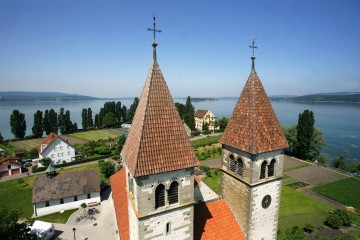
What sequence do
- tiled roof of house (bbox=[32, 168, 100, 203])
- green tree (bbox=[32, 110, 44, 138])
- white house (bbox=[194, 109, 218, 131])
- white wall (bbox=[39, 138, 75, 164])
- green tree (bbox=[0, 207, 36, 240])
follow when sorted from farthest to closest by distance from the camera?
white house (bbox=[194, 109, 218, 131]) < green tree (bbox=[32, 110, 44, 138]) < white wall (bbox=[39, 138, 75, 164]) < tiled roof of house (bbox=[32, 168, 100, 203]) < green tree (bbox=[0, 207, 36, 240])

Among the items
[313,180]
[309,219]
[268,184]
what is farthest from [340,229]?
[268,184]

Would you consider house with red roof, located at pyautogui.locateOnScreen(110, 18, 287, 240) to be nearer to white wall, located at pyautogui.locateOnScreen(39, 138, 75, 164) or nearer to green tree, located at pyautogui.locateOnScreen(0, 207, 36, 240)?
green tree, located at pyautogui.locateOnScreen(0, 207, 36, 240)

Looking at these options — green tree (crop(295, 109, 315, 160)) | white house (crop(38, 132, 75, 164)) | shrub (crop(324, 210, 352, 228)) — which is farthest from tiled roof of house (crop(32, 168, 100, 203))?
green tree (crop(295, 109, 315, 160))

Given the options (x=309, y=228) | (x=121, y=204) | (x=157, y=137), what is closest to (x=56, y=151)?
(x=121, y=204)

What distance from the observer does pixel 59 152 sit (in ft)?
179

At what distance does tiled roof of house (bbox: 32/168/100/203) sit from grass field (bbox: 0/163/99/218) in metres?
3.39

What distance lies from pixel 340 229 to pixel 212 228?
25613mm

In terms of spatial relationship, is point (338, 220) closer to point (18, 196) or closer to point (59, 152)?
point (18, 196)

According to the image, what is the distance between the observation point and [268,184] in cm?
1574

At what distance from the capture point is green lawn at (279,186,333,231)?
3153cm

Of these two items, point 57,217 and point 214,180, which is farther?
point 214,180

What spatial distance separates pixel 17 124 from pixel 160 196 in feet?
289

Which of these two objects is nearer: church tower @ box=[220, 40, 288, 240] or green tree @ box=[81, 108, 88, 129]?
church tower @ box=[220, 40, 288, 240]

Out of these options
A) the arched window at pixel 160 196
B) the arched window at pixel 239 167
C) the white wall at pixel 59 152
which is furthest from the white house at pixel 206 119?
the arched window at pixel 160 196
